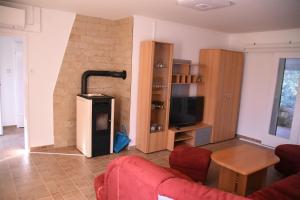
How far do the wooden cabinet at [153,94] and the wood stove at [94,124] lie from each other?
0.54m

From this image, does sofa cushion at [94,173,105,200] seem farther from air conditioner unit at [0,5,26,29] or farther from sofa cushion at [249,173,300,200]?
air conditioner unit at [0,5,26,29]

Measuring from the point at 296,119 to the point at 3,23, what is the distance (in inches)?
204

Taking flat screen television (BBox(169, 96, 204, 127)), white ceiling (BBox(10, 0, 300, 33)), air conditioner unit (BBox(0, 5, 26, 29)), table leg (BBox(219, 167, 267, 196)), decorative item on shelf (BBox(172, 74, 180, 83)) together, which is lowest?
table leg (BBox(219, 167, 267, 196))

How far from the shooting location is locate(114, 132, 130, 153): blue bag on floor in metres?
3.96

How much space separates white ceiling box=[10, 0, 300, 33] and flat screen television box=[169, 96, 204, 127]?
1470 mm

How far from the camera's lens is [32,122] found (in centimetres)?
376

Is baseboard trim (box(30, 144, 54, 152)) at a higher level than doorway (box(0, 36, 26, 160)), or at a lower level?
lower

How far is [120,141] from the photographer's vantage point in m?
4.04

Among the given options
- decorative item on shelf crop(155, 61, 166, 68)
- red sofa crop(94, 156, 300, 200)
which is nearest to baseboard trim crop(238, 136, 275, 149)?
decorative item on shelf crop(155, 61, 166, 68)

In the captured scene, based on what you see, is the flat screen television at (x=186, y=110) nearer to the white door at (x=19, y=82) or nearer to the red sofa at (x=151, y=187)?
the red sofa at (x=151, y=187)

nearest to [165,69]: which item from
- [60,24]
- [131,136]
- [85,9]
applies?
[131,136]

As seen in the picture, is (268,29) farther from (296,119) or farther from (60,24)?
(60,24)

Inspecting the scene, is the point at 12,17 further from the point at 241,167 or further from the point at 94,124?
the point at 241,167

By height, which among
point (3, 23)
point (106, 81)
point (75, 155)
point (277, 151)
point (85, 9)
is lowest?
point (75, 155)
